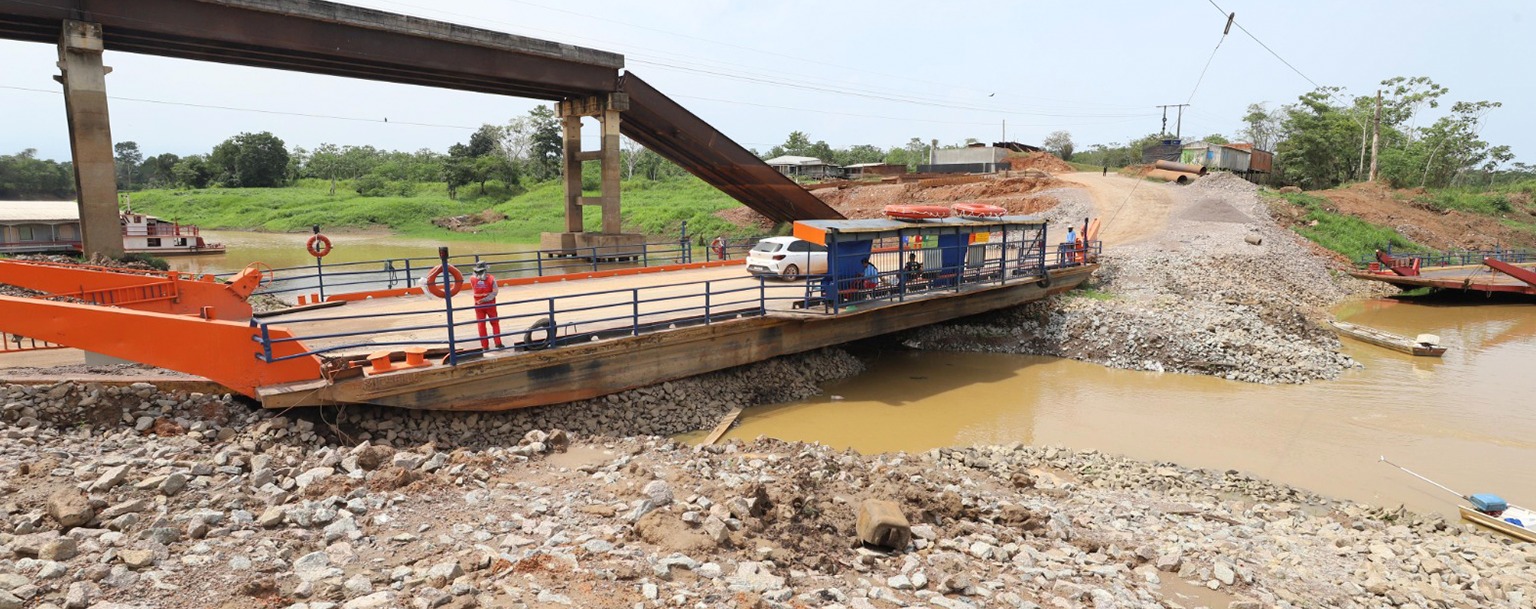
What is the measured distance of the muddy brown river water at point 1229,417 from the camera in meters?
12.3

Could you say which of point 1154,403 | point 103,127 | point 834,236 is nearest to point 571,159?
point 103,127

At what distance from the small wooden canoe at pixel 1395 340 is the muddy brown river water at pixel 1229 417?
0.39 meters

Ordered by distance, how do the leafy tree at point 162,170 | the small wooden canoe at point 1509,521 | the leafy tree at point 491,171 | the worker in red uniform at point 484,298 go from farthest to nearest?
1. the leafy tree at point 162,170
2. the leafy tree at point 491,171
3. the worker in red uniform at point 484,298
4. the small wooden canoe at point 1509,521

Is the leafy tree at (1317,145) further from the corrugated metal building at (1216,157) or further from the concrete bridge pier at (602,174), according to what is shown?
the concrete bridge pier at (602,174)

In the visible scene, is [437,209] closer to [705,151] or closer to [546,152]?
[546,152]

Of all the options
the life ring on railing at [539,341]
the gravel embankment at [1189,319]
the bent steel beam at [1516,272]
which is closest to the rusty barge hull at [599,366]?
the life ring on railing at [539,341]

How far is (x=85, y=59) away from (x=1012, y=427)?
23436 mm

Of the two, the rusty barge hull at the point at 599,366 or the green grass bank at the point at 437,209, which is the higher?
the green grass bank at the point at 437,209

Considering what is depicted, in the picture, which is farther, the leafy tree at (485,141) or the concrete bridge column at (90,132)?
the leafy tree at (485,141)

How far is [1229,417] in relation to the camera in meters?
14.9

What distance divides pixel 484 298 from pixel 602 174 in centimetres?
1901

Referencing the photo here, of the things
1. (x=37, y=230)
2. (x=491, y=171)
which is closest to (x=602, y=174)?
(x=37, y=230)

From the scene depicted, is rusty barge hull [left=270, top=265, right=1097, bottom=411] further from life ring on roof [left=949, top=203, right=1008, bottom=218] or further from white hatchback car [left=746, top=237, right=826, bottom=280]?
white hatchback car [left=746, top=237, right=826, bottom=280]

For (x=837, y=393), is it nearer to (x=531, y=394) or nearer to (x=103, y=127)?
(x=531, y=394)
